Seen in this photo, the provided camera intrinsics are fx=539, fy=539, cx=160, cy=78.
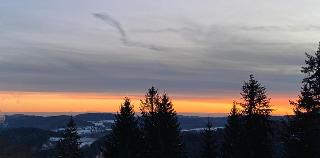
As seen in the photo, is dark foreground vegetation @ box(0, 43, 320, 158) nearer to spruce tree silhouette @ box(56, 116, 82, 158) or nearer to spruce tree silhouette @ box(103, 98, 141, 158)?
spruce tree silhouette @ box(103, 98, 141, 158)

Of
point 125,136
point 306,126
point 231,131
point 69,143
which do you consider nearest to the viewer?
point 306,126

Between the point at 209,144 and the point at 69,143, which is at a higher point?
the point at 69,143

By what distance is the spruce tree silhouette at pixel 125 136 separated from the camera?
142 feet

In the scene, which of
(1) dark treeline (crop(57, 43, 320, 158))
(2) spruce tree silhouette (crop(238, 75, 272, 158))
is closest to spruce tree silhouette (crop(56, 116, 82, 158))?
(1) dark treeline (crop(57, 43, 320, 158))

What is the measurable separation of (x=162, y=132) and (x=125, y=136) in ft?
10.2

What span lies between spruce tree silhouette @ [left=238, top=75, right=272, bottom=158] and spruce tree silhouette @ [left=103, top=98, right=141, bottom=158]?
28.4 feet

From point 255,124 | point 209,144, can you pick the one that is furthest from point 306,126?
point 209,144

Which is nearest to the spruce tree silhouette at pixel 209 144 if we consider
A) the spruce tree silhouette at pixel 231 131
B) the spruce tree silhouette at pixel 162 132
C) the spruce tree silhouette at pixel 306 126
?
the spruce tree silhouette at pixel 231 131

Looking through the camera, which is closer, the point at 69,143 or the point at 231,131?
the point at 231,131

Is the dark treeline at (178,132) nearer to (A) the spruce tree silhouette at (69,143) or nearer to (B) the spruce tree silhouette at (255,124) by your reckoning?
(B) the spruce tree silhouette at (255,124)

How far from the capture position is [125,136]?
43.5 metres

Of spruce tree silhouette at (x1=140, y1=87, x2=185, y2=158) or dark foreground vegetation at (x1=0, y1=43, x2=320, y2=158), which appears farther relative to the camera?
spruce tree silhouette at (x1=140, y1=87, x2=185, y2=158)

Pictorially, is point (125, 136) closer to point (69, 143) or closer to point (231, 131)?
point (231, 131)

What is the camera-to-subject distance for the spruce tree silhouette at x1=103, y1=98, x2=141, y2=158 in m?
43.2
